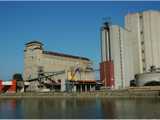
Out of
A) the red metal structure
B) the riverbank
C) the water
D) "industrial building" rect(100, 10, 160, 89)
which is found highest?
"industrial building" rect(100, 10, 160, 89)

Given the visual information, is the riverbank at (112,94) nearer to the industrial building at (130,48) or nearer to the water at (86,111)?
the water at (86,111)

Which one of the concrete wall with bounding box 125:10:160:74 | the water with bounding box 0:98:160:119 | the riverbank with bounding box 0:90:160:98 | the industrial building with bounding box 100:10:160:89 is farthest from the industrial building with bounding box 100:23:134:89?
the water with bounding box 0:98:160:119

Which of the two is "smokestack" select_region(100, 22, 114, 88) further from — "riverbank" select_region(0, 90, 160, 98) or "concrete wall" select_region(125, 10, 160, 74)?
"riverbank" select_region(0, 90, 160, 98)

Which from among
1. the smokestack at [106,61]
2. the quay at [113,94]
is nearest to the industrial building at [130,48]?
the smokestack at [106,61]

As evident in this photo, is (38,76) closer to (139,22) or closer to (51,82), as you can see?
(51,82)

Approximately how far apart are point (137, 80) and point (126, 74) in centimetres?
1731

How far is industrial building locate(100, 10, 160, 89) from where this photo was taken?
567 ft

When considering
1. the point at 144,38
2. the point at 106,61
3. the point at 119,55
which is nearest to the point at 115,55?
the point at 119,55

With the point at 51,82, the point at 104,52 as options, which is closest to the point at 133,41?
the point at 104,52

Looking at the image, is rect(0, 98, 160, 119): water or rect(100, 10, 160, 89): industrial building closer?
rect(0, 98, 160, 119): water

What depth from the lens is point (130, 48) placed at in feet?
599

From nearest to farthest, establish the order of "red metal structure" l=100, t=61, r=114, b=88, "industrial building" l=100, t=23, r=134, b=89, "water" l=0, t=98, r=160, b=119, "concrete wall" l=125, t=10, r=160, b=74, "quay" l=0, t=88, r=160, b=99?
"water" l=0, t=98, r=160, b=119 < "quay" l=0, t=88, r=160, b=99 < "red metal structure" l=100, t=61, r=114, b=88 < "industrial building" l=100, t=23, r=134, b=89 < "concrete wall" l=125, t=10, r=160, b=74

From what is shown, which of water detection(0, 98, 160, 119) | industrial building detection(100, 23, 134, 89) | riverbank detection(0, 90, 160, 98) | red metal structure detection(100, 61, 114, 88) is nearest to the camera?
water detection(0, 98, 160, 119)

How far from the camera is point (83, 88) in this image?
178000 millimetres
